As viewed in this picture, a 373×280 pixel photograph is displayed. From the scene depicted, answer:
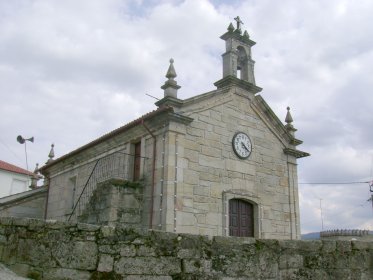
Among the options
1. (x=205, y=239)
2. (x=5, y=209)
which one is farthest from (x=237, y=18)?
(x=5, y=209)

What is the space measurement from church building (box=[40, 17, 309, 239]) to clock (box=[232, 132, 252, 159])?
0.11 ft

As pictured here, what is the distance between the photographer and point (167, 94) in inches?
448

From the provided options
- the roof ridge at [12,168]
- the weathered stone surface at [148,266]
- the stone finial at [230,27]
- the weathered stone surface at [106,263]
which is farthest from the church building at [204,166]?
the roof ridge at [12,168]

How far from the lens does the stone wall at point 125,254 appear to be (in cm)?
479

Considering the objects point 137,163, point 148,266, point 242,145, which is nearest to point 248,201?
point 242,145

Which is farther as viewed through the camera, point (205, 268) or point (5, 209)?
point (5, 209)

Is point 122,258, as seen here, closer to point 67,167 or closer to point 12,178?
point 67,167

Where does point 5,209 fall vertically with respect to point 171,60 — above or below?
below

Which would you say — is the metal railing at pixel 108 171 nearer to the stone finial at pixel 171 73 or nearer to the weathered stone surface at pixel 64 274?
the stone finial at pixel 171 73

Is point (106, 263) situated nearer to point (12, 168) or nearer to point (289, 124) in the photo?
point (289, 124)

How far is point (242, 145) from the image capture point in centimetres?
1270

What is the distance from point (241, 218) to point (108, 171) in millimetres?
4438

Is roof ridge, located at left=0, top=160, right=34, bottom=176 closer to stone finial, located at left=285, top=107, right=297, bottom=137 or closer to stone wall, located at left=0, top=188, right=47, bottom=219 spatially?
stone wall, located at left=0, top=188, right=47, bottom=219

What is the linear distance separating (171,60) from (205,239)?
25.2 ft
